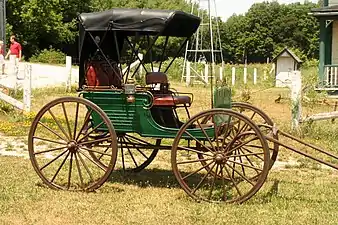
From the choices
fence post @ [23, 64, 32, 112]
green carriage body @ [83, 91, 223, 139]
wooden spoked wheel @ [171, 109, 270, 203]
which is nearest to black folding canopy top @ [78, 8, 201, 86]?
green carriage body @ [83, 91, 223, 139]

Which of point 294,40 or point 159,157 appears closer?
point 159,157

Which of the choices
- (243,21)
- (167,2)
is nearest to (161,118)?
(167,2)

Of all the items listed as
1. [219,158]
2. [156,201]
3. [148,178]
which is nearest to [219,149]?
[219,158]

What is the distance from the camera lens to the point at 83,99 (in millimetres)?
7973

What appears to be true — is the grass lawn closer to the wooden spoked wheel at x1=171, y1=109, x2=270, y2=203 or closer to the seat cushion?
the wooden spoked wheel at x1=171, y1=109, x2=270, y2=203

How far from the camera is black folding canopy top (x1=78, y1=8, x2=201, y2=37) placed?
8.02m

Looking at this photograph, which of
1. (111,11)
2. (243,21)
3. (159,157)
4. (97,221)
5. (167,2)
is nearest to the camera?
(97,221)

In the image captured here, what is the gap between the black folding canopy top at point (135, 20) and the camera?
8023 millimetres

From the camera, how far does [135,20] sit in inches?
319

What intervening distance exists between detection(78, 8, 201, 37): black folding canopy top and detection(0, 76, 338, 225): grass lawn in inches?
80.1

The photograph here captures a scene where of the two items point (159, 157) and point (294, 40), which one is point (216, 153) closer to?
point (159, 157)

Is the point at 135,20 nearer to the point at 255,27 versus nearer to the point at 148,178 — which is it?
the point at 148,178

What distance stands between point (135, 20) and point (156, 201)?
7.44 ft

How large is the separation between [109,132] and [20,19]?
1996 inches
